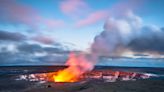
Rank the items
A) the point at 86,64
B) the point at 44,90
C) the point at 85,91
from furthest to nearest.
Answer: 1. the point at 86,64
2. the point at 44,90
3. the point at 85,91

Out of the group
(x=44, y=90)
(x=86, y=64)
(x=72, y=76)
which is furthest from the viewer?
(x=86, y=64)

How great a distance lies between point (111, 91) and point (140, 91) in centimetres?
506

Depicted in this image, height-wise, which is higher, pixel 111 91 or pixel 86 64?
pixel 86 64

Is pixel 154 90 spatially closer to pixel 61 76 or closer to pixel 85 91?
pixel 85 91

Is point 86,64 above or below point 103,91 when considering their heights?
above

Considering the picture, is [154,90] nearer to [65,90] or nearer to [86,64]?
[65,90]

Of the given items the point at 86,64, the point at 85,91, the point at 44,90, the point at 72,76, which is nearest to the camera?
the point at 85,91

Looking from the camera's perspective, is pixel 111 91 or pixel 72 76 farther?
pixel 72 76

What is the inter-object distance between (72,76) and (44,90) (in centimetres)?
2573

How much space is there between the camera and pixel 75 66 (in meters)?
73.1

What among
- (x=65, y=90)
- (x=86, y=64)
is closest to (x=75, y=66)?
(x=86, y=64)

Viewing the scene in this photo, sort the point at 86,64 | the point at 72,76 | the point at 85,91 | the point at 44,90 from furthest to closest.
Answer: the point at 86,64 → the point at 72,76 → the point at 44,90 → the point at 85,91

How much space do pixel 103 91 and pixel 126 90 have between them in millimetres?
4230

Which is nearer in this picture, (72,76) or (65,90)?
(65,90)
